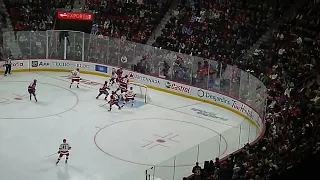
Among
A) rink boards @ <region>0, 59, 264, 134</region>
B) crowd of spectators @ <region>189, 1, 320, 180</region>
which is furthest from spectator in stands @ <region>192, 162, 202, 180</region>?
rink boards @ <region>0, 59, 264, 134</region>

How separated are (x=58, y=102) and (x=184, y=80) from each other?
5326 millimetres

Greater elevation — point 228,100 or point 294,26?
point 294,26

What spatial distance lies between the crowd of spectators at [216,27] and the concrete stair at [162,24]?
514 mm

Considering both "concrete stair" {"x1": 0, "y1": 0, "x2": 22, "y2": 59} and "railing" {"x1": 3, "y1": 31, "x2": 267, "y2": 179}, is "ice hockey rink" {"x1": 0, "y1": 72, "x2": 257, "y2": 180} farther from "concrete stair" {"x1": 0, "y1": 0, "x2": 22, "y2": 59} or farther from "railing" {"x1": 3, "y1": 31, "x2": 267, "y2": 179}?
"concrete stair" {"x1": 0, "y1": 0, "x2": 22, "y2": 59}

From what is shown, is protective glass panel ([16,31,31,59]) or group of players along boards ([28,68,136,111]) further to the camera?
protective glass panel ([16,31,31,59])

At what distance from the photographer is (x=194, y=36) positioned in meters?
25.3

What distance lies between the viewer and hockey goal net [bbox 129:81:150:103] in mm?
22311

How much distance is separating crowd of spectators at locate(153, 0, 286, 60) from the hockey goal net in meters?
2.78

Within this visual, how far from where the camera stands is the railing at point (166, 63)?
50.1 feet

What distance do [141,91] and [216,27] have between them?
4.80 meters

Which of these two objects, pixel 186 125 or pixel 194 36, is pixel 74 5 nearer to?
pixel 194 36

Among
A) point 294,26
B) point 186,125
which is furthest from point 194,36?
point 186,125

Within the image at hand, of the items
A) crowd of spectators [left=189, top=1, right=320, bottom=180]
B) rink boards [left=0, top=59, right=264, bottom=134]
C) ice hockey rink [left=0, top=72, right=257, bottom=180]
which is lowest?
ice hockey rink [left=0, top=72, right=257, bottom=180]

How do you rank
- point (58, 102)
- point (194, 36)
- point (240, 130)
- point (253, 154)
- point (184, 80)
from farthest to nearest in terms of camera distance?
point (194, 36) < point (184, 80) < point (58, 102) < point (240, 130) < point (253, 154)
